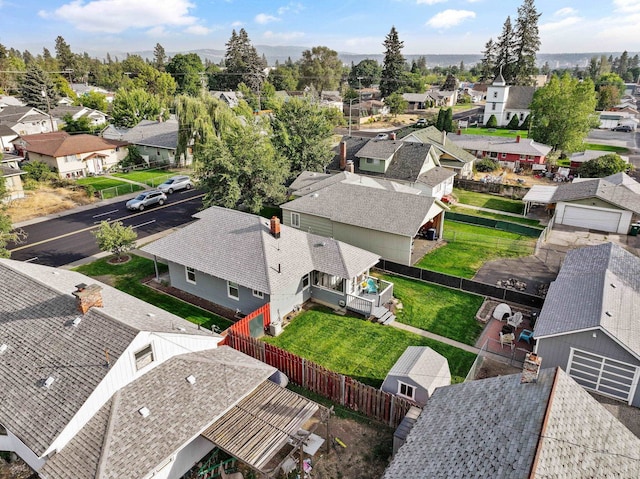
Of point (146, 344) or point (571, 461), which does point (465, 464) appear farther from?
point (146, 344)

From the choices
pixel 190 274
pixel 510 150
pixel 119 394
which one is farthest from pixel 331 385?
pixel 510 150

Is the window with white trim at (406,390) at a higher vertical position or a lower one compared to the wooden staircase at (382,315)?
higher

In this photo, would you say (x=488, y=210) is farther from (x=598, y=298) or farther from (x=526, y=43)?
(x=526, y=43)

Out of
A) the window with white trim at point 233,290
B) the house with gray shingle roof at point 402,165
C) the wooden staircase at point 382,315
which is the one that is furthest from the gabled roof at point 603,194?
the window with white trim at point 233,290

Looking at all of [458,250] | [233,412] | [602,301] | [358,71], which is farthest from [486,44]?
[233,412]

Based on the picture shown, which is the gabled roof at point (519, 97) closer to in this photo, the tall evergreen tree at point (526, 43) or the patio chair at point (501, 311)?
the tall evergreen tree at point (526, 43)

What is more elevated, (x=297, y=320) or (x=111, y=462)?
(x=111, y=462)
